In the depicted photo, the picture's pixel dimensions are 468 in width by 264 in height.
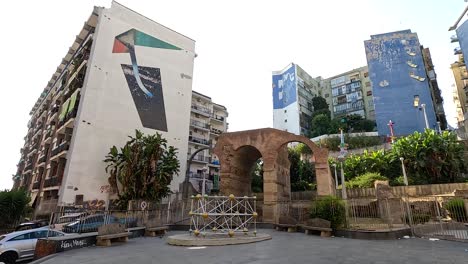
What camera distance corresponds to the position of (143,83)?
33.7 m

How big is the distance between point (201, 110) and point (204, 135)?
4497 millimetres

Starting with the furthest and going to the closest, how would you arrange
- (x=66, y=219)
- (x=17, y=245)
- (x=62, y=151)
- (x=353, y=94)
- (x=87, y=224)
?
(x=353, y=94) → (x=62, y=151) → (x=66, y=219) → (x=87, y=224) → (x=17, y=245)

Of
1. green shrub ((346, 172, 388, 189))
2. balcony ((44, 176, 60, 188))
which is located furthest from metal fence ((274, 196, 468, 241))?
balcony ((44, 176, 60, 188))

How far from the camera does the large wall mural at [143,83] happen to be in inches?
1275

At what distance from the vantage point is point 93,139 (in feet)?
90.6

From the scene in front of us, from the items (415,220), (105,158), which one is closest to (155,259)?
(415,220)

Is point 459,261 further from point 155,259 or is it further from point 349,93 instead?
point 349,93

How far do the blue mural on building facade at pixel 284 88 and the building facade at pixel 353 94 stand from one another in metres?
12.9

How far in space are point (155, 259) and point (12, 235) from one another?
27.0ft

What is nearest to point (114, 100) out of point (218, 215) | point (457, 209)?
point (218, 215)

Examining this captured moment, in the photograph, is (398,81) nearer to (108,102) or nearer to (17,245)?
(108,102)

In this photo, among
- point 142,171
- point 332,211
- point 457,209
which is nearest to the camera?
point 332,211

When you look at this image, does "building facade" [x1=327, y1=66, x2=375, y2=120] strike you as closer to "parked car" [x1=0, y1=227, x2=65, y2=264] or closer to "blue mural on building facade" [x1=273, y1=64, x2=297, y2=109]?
"blue mural on building facade" [x1=273, y1=64, x2=297, y2=109]

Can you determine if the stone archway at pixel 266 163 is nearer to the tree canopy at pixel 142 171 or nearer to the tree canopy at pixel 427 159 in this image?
the tree canopy at pixel 142 171
